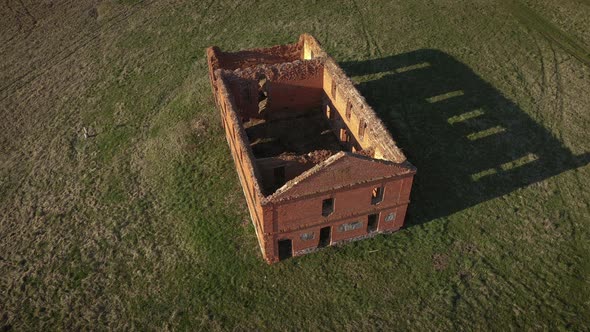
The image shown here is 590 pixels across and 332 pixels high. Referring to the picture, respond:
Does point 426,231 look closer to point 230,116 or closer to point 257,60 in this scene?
point 230,116

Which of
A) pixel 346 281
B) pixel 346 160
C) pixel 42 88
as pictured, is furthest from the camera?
pixel 42 88

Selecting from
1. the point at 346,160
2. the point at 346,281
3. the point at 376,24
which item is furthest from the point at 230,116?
the point at 376,24

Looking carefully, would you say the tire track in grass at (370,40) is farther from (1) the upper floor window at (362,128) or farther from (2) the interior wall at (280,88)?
(1) the upper floor window at (362,128)

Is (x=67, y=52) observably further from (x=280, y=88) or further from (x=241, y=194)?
(x=241, y=194)

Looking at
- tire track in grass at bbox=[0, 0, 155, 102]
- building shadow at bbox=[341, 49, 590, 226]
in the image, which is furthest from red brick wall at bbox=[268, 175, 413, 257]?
tire track in grass at bbox=[0, 0, 155, 102]

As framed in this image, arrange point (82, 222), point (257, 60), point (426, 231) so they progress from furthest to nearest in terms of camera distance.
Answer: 1. point (257, 60)
2. point (82, 222)
3. point (426, 231)

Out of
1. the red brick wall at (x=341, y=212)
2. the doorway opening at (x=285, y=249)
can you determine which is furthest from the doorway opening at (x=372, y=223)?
the doorway opening at (x=285, y=249)

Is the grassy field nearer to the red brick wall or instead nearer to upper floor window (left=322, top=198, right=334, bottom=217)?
the red brick wall
